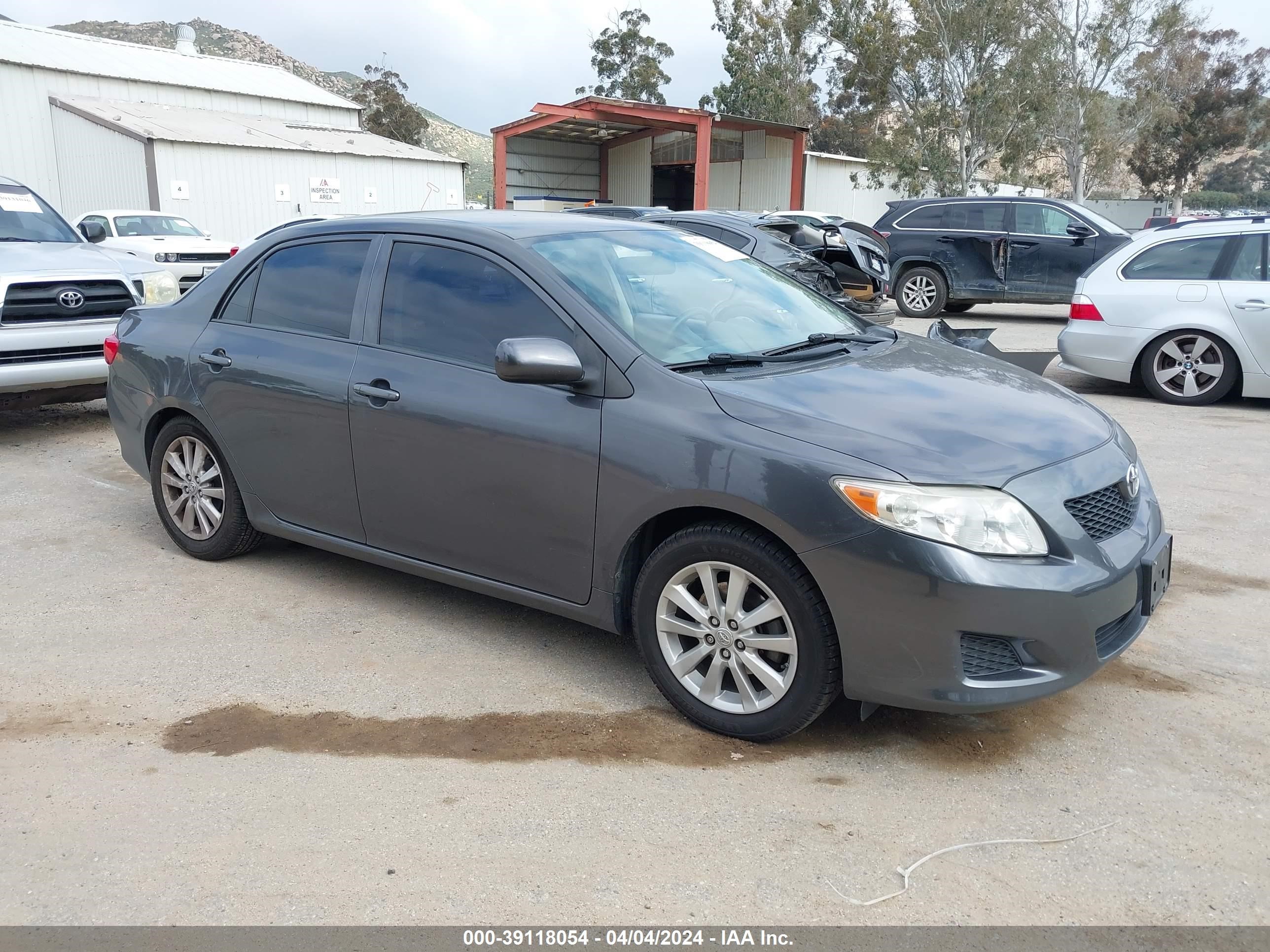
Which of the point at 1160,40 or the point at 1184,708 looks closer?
the point at 1184,708

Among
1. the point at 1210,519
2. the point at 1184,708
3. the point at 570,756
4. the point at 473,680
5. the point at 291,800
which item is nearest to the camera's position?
the point at 291,800

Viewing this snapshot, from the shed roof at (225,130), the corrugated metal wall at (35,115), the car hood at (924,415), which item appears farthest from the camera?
the corrugated metal wall at (35,115)

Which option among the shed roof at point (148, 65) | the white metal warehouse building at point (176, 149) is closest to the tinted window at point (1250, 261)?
the white metal warehouse building at point (176, 149)

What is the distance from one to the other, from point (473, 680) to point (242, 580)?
1.68 meters

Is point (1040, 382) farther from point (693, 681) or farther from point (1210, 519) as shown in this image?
point (1210, 519)

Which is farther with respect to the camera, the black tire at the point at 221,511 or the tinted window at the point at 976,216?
the tinted window at the point at 976,216

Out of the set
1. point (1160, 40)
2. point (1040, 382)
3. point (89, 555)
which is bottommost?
point (89, 555)

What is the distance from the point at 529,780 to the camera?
130 inches

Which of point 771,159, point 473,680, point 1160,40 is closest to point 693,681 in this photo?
point 473,680

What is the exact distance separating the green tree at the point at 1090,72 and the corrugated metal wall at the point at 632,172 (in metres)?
13.8

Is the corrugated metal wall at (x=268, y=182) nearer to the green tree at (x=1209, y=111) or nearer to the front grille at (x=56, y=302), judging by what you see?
the front grille at (x=56, y=302)

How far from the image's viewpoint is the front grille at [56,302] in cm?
764

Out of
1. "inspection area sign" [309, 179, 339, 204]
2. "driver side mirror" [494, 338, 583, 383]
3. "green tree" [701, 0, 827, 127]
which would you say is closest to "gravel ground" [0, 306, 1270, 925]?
"driver side mirror" [494, 338, 583, 383]

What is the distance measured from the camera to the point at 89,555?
5.47m
